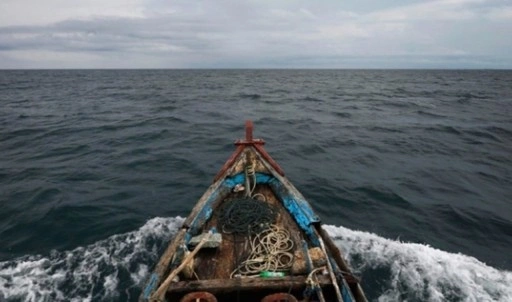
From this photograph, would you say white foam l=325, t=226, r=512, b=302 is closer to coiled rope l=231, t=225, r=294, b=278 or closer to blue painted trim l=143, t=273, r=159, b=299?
coiled rope l=231, t=225, r=294, b=278

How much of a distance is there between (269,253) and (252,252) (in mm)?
316

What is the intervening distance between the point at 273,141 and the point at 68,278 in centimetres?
1412

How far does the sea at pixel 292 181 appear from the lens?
795 centimetres

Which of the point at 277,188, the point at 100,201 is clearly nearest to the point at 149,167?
the point at 100,201

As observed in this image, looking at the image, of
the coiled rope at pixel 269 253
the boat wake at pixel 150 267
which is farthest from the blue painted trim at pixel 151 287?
the boat wake at pixel 150 267

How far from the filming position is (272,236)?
20.3 feet

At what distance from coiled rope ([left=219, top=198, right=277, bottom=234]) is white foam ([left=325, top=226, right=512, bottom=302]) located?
3.15 m

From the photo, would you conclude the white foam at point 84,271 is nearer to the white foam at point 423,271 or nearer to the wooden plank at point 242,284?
the wooden plank at point 242,284

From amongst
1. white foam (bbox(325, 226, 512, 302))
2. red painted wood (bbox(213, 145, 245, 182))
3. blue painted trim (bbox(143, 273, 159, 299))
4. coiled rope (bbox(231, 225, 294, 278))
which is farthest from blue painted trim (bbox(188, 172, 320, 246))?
white foam (bbox(325, 226, 512, 302))

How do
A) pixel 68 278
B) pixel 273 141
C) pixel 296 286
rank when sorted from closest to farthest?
pixel 296 286 < pixel 68 278 < pixel 273 141

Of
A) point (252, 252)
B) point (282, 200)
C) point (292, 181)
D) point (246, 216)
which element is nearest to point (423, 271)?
point (282, 200)

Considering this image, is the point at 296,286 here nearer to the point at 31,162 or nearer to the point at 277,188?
the point at 277,188

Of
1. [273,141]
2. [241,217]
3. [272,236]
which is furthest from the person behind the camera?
[273,141]

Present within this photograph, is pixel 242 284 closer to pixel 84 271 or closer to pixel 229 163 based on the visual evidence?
pixel 229 163
